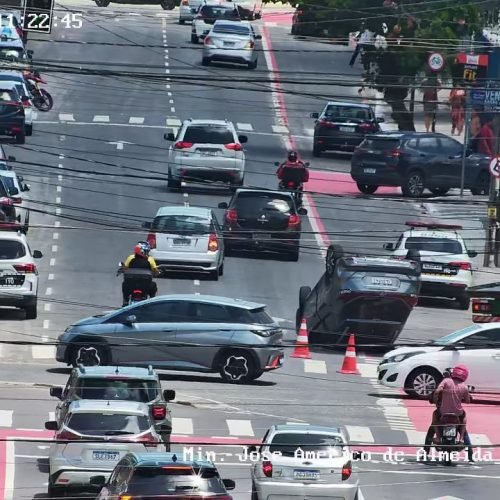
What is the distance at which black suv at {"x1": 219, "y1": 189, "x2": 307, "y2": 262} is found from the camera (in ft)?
149

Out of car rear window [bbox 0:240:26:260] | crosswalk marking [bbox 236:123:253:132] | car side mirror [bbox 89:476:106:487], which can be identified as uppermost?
car side mirror [bbox 89:476:106:487]

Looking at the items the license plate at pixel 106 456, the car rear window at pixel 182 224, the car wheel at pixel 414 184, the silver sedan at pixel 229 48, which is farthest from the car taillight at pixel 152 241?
the silver sedan at pixel 229 48

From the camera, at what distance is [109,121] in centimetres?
6475

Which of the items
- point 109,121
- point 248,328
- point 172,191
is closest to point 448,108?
point 109,121

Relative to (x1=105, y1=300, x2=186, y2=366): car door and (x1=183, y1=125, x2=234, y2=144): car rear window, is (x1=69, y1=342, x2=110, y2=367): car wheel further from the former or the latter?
(x1=183, y1=125, x2=234, y2=144): car rear window

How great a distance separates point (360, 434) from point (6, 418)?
502cm

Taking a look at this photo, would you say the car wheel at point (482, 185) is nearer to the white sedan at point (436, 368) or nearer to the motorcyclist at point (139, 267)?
the motorcyclist at point (139, 267)

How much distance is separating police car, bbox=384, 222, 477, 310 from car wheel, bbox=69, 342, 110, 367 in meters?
10.2

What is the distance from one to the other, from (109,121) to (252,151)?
6070 mm

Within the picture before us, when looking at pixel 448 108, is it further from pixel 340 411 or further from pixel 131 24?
pixel 340 411

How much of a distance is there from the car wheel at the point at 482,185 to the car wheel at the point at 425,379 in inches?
859

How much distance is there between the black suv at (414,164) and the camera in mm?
53406

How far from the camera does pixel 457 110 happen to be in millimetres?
66812

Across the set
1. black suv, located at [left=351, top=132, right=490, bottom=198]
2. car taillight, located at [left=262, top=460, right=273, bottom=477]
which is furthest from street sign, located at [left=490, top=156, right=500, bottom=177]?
car taillight, located at [left=262, top=460, right=273, bottom=477]
